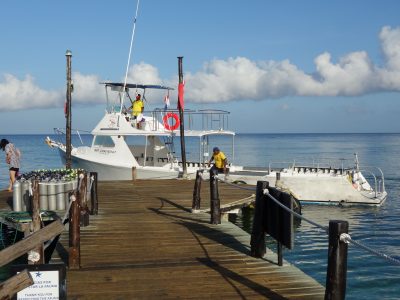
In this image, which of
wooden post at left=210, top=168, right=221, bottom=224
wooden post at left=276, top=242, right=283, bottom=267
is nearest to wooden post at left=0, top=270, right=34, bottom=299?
wooden post at left=276, top=242, right=283, bottom=267

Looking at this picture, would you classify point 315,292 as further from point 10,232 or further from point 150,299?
point 10,232

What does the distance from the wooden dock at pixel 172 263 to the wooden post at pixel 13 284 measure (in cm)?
207

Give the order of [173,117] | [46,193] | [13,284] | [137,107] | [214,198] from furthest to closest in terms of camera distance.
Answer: [137,107] → [173,117] → [46,193] → [214,198] → [13,284]

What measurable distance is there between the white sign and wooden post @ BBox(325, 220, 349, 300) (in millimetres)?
2554

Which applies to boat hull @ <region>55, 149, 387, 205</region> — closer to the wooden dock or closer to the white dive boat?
the white dive boat

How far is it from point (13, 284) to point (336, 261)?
2867 mm

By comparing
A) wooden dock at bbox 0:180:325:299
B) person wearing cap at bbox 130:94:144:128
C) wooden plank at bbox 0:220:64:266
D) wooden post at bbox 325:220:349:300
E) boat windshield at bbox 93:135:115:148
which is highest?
person wearing cap at bbox 130:94:144:128

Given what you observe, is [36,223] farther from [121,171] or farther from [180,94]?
[121,171]

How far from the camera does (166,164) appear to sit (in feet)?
80.7

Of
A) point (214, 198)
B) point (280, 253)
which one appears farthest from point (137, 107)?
point (280, 253)

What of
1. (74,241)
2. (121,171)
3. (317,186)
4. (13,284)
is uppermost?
(121,171)

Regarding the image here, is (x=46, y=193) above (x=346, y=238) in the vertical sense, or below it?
below

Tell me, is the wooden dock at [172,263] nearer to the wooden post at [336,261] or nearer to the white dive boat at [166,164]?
the wooden post at [336,261]

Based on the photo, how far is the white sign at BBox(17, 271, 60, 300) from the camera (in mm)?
4402
